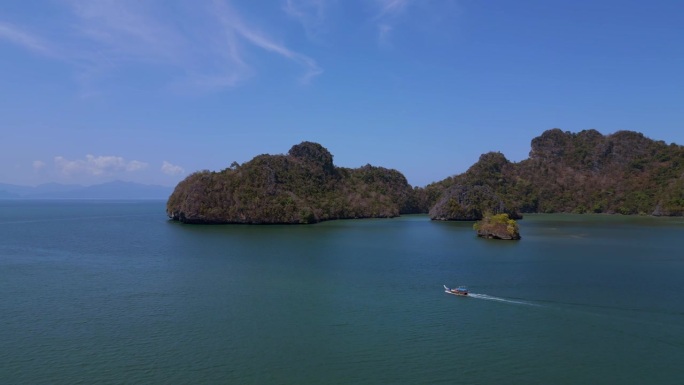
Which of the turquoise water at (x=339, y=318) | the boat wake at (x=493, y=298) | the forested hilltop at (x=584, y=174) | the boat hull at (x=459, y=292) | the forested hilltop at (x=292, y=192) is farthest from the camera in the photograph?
the forested hilltop at (x=584, y=174)

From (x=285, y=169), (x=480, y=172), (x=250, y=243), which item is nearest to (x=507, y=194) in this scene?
(x=480, y=172)

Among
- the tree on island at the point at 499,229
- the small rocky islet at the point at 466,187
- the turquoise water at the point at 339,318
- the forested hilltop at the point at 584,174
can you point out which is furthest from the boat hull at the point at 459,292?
the forested hilltop at the point at 584,174

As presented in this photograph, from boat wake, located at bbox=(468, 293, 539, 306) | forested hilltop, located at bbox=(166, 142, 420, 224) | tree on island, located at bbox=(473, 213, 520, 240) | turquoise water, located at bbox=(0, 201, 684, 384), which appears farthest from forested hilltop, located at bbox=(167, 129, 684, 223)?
boat wake, located at bbox=(468, 293, 539, 306)

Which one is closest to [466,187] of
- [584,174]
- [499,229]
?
[499,229]

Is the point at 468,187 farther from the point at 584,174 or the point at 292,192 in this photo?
the point at 584,174

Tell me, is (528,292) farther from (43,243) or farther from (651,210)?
(651,210)

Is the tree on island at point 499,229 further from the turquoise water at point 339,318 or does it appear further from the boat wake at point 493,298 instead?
the boat wake at point 493,298

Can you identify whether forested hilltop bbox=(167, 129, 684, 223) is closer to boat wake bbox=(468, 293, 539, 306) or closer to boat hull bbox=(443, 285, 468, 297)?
boat hull bbox=(443, 285, 468, 297)
